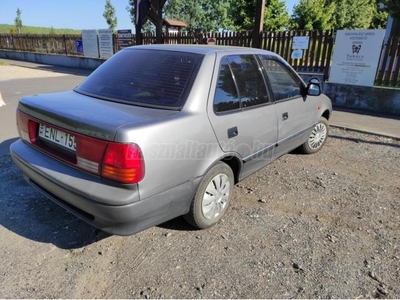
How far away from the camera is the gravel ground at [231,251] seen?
218cm

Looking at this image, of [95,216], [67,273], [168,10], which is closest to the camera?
[95,216]

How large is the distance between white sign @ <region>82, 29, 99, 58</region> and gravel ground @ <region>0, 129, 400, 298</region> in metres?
15.8

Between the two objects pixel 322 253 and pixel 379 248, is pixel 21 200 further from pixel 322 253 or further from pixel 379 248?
pixel 379 248

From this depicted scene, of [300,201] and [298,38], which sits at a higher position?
[298,38]

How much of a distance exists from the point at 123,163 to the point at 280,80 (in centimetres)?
235

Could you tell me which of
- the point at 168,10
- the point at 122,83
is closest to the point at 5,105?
the point at 122,83

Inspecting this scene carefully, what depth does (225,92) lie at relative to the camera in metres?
2.71

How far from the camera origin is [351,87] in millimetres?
8172

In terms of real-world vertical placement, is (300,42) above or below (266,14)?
below

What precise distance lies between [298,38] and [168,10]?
41.0 metres

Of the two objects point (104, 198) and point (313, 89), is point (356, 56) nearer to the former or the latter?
point (313, 89)

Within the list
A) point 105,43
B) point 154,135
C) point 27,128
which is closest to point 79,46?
point 105,43

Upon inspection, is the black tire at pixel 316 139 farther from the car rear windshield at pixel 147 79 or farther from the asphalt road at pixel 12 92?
the asphalt road at pixel 12 92

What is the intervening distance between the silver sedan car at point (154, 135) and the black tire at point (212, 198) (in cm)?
1
